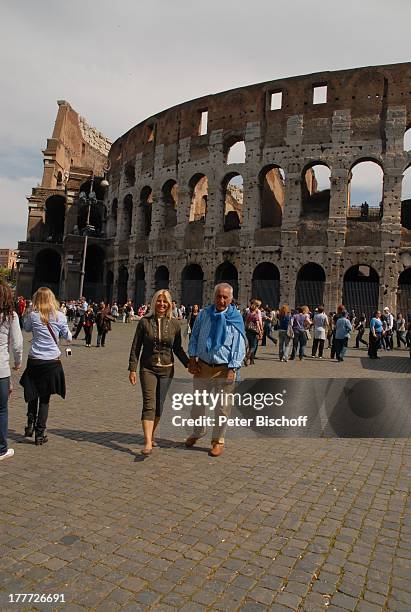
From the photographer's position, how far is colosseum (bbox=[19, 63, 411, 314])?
80.2 ft

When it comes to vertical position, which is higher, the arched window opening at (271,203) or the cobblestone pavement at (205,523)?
the arched window opening at (271,203)

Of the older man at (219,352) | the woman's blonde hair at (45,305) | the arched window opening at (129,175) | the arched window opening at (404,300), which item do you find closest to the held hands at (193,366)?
the older man at (219,352)

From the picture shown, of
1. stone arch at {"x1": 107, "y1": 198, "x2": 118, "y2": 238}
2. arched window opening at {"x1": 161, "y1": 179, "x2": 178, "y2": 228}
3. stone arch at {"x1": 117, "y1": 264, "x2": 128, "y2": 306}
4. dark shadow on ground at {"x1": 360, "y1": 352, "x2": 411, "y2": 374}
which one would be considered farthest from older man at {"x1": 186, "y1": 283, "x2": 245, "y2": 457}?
stone arch at {"x1": 107, "y1": 198, "x2": 118, "y2": 238}

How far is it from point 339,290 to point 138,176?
56.9 feet

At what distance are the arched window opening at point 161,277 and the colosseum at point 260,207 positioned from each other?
96 millimetres

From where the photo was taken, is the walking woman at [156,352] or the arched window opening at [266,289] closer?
the walking woman at [156,352]

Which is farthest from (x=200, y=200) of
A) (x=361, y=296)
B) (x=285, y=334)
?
(x=285, y=334)

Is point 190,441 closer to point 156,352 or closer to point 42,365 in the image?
point 156,352

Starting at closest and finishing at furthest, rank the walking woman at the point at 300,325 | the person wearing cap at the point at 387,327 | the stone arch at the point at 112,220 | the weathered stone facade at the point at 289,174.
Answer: the walking woman at the point at 300,325 < the person wearing cap at the point at 387,327 < the weathered stone facade at the point at 289,174 < the stone arch at the point at 112,220

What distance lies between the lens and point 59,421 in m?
6.37

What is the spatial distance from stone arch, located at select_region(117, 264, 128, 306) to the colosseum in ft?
0.35

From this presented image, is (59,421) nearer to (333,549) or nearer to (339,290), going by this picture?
(333,549)

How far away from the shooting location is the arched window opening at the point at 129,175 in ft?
118

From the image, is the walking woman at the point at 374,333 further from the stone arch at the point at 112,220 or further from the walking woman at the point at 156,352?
the stone arch at the point at 112,220
